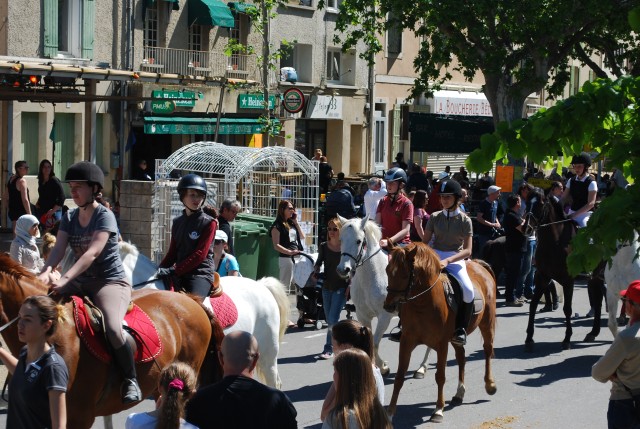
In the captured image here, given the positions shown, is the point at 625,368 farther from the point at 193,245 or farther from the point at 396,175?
the point at 396,175

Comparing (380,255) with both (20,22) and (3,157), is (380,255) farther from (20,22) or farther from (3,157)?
(20,22)

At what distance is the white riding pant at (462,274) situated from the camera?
11.0 m

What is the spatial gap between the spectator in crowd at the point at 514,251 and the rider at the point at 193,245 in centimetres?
976

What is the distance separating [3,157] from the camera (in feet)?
85.1

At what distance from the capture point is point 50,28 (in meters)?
29.4

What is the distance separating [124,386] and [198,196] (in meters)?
2.21

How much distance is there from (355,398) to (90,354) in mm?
2865

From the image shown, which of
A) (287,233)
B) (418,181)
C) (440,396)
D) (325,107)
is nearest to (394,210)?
(287,233)

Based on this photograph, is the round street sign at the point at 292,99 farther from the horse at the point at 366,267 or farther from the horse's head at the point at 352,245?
the horse's head at the point at 352,245

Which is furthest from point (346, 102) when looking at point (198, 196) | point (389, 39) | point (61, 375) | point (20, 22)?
point (61, 375)

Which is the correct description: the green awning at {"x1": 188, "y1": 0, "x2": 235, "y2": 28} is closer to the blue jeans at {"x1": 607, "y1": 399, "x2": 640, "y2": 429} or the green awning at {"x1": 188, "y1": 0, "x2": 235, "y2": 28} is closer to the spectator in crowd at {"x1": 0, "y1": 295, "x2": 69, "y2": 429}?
the blue jeans at {"x1": 607, "y1": 399, "x2": 640, "y2": 429}

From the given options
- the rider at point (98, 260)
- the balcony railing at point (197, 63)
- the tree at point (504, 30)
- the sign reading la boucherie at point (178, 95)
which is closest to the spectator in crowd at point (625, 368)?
the rider at point (98, 260)

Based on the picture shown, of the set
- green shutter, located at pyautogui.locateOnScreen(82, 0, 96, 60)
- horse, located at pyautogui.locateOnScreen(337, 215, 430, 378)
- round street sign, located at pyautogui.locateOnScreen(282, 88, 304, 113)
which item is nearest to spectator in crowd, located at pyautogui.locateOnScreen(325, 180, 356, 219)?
horse, located at pyautogui.locateOnScreen(337, 215, 430, 378)

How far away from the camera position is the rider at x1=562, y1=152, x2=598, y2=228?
49.7ft
